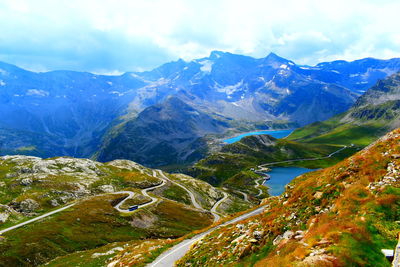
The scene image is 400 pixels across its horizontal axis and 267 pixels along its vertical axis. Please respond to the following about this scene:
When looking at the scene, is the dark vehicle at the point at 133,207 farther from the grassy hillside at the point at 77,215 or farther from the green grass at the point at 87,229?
the green grass at the point at 87,229

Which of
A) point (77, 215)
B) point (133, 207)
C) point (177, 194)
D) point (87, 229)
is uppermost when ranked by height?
point (77, 215)

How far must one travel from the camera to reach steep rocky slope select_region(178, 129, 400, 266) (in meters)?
15.3

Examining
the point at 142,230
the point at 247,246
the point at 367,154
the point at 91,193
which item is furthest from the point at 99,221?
the point at 367,154

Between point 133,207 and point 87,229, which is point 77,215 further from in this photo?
point 133,207

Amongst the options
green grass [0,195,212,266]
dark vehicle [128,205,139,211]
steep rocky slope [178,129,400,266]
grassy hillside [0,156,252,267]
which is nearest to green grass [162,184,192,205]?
grassy hillside [0,156,252,267]

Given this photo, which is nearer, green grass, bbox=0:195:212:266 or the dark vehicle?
green grass, bbox=0:195:212:266

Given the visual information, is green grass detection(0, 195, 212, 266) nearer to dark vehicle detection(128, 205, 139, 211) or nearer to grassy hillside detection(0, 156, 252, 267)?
grassy hillside detection(0, 156, 252, 267)

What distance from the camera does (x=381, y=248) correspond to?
15.4m

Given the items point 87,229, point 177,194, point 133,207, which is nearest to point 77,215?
point 87,229

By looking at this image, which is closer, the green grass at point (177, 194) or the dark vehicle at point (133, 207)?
the dark vehicle at point (133, 207)

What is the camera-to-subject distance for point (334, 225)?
18.2 meters

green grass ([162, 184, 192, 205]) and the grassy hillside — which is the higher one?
the grassy hillside

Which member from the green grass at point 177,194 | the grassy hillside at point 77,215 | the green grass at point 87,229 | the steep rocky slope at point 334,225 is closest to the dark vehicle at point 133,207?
the grassy hillside at point 77,215

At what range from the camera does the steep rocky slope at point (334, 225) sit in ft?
50.3
